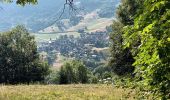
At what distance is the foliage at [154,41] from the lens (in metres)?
8.05

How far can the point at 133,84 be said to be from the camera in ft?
32.2

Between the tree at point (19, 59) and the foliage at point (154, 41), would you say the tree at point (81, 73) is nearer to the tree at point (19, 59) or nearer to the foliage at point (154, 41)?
the tree at point (19, 59)

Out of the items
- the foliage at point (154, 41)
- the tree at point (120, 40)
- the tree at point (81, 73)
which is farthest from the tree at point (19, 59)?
the foliage at point (154, 41)

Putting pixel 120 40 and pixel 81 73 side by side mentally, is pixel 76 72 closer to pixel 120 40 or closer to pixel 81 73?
pixel 81 73

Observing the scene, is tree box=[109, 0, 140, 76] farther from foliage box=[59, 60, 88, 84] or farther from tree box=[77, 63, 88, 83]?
tree box=[77, 63, 88, 83]

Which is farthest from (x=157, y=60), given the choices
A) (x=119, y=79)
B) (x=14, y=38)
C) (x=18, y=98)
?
(x=14, y=38)

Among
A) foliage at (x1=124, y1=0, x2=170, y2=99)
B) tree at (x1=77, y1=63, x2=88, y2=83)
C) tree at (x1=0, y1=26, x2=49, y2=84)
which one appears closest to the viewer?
foliage at (x1=124, y1=0, x2=170, y2=99)

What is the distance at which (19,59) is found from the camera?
3469 inches

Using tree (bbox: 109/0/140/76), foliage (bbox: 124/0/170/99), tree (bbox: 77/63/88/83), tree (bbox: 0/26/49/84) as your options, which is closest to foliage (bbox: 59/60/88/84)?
tree (bbox: 77/63/88/83)

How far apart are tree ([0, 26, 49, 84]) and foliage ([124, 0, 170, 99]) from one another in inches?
2676

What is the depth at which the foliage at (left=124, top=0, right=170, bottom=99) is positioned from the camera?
8055mm

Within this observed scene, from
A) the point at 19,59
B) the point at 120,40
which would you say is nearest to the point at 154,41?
the point at 120,40

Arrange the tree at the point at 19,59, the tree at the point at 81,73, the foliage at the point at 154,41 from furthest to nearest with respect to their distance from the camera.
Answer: the tree at the point at 81,73
the tree at the point at 19,59
the foliage at the point at 154,41

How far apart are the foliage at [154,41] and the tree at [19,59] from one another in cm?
6797
